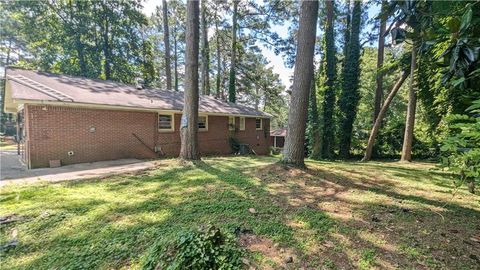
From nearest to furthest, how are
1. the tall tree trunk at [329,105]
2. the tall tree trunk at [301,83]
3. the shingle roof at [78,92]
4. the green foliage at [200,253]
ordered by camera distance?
the green foliage at [200,253]
the tall tree trunk at [301,83]
the shingle roof at [78,92]
the tall tree trunk at [329,105]

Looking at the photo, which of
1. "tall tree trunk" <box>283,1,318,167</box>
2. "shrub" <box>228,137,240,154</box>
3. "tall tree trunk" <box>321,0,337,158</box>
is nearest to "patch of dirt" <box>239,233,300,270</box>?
"tall tree trunk" <box>283,1,318,167</box>

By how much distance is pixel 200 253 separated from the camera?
2363 mm

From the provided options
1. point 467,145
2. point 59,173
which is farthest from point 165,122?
point 467,145

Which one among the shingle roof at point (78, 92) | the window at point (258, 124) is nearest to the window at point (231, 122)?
the shingle roof at point (78, 92)

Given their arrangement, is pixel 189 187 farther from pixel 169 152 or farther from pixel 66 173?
pixel 169 152

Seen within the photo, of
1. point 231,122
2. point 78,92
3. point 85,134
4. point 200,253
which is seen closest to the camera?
point 200,253

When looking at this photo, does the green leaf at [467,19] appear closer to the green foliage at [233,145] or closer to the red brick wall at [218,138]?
the red brick wall at [218,138]

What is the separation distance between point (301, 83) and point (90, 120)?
7.74 m

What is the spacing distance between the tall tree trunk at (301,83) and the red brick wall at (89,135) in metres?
7.12

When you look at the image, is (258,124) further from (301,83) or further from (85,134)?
(301,83)

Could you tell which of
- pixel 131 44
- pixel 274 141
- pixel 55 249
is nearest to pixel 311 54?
pixel 55 249

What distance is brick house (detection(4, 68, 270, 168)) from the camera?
7.64 m

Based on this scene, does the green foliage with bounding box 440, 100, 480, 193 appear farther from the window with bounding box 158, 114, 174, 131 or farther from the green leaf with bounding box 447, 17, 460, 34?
the window with bounding box 158, 114, 174, 131

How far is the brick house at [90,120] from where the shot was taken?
7.64m
